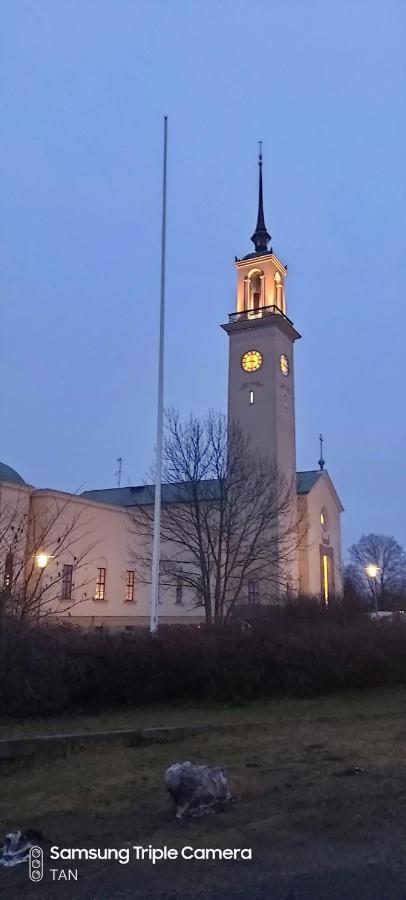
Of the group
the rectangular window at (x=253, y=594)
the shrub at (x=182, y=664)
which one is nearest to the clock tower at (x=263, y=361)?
the rectangular window at (x=253, y=594)

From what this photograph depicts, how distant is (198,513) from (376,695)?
553 inches

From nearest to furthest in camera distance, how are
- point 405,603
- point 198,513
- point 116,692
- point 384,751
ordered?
1. point 384,751
2. point 116,692
3. point 198,513
4. point 405,603

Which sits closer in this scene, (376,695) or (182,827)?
(182,827)

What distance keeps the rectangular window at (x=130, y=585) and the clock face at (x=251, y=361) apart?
15263 millimetres

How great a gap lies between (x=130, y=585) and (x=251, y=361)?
16665 millimetres

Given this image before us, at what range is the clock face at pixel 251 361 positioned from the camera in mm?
46594

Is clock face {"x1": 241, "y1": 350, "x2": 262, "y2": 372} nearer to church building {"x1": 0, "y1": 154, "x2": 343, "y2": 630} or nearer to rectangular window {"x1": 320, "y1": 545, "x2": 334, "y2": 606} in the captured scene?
church building {"x1": 0, "y1": 154, "x2": 343, "y2": 630}

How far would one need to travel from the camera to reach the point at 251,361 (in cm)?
4700

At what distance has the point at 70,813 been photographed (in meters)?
6.32

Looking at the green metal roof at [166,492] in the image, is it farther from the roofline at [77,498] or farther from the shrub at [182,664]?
the shrub at [182,664]

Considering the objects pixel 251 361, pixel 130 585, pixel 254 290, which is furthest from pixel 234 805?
pixel 254 290

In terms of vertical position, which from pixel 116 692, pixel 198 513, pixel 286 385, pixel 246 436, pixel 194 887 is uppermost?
pixel 286 385

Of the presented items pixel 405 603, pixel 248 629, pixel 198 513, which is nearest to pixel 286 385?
pixel 405 603

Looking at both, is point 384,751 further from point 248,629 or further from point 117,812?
point 248,629
